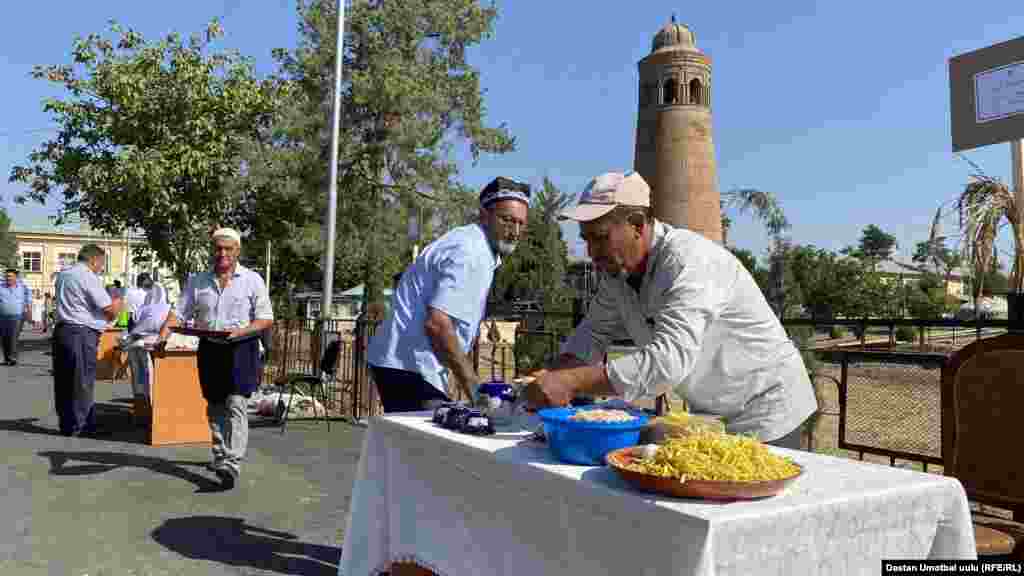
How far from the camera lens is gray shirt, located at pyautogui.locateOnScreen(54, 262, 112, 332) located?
7.69m

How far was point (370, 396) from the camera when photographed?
28.5 feet

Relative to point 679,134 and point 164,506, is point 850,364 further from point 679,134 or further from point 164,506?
point 679,134

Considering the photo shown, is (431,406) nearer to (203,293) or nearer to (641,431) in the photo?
(641,431)

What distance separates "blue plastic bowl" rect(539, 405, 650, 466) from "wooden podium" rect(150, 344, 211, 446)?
19.7 feet

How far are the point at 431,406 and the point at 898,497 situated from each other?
2.14 metres

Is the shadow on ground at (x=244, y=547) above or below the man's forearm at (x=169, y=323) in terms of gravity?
below

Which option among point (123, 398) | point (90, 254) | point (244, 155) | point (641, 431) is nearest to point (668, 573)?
point (641, 431)

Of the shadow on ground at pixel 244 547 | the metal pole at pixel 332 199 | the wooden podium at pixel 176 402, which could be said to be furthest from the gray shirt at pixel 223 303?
the metal pole at pixel 332 199

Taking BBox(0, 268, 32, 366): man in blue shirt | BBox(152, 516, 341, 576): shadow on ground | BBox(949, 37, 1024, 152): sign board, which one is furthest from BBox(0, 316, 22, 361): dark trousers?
BBox(949, 37, 1024, 152): sign board

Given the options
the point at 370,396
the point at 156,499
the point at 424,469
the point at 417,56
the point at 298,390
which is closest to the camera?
the point at 424,469

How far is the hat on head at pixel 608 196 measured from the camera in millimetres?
2494

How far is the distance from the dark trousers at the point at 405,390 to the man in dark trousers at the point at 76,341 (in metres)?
5.39

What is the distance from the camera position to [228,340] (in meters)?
5.48

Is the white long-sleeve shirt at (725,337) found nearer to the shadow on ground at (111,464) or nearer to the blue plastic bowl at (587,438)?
the blue plastic bowl at (587,438)
